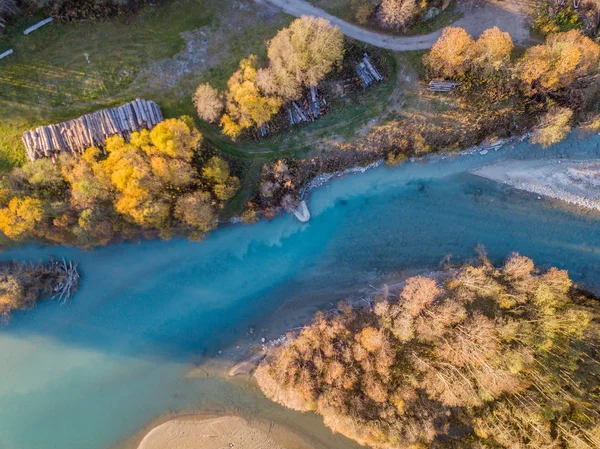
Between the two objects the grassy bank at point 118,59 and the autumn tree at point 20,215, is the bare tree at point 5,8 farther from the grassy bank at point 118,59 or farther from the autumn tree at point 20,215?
the autumn tree at point 20,215

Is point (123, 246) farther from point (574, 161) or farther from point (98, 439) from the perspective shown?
point (574, 161)

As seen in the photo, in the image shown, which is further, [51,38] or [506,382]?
[51,38]

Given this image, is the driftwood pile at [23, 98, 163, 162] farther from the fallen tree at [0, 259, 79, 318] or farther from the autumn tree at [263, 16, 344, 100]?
the autumn tree at [263, 16, 344, 100]

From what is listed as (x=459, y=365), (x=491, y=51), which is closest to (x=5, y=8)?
(x=491, y=51)

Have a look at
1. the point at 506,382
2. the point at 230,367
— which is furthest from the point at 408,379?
the point at 230,367

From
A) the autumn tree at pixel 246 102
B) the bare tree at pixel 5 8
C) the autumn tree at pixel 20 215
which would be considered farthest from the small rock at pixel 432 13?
the autumn tree at pixel 20 215

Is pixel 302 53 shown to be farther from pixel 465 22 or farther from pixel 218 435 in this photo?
pixel 218 435

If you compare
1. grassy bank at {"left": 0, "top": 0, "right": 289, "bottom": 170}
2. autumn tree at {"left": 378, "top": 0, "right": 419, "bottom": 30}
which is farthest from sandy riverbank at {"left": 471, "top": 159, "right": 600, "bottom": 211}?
grassy bank at {"left": 0, "top": 0, "right": 289, "bottom": 170}
